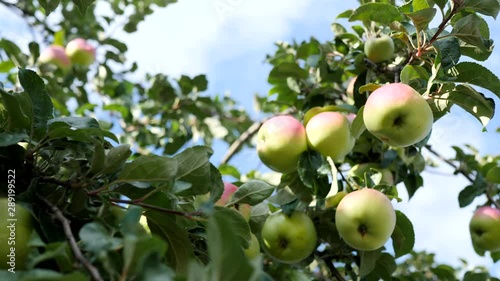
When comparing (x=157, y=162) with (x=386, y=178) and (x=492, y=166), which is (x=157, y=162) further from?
(x=492, y=166)

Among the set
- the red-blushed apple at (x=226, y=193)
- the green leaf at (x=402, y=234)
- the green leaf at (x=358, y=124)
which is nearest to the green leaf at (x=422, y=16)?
the green leaf at (x=358, y=124)

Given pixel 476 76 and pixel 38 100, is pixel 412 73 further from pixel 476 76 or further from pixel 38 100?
pixel 38 100

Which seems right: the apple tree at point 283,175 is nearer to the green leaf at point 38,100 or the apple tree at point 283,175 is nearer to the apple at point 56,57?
the green leaf at point 38,100

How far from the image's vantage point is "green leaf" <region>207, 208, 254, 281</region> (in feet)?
1.93

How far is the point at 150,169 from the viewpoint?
996mm

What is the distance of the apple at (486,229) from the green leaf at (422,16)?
799mm

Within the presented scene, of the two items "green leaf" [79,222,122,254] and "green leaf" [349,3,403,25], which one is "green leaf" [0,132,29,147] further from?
"green leaf" [349,3,403,25]

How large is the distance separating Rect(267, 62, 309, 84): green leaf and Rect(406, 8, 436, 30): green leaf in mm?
724

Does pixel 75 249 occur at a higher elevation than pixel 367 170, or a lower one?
higher

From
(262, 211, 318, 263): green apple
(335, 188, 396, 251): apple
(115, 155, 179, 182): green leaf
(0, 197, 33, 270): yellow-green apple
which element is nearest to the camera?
(0, 197, 33, 270): yellow-green apple

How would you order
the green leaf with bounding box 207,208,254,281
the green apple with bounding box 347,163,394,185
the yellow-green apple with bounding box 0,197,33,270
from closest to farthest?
the green leaf with bounding box 207,208,254,281 → the yellow-green apple with bounding box 0,197,33,270 → the green apple with bounding box 347,163,394,185

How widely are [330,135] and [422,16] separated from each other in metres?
0.40

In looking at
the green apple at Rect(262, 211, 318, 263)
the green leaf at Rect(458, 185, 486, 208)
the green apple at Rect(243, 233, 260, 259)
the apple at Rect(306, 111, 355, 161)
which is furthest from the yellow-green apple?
the green leaf at Rect(458, 185, 486, 208)

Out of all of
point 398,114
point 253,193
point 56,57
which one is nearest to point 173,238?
point 253,193
